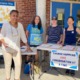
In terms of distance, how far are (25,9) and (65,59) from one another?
124 inches

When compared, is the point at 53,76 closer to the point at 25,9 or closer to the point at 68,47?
the point at 68,47

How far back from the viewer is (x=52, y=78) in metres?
6.83

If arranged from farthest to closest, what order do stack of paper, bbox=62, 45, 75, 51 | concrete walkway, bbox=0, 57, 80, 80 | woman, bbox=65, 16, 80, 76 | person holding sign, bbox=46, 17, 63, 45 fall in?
person holding sign, bbox=46, 17, 63, 45 → concrete walkway, bbox=0, 57, 80, 80 → woman, bbox=65, 16, 80, 76 → stack of paper, bbox=62, 45, 75, 51

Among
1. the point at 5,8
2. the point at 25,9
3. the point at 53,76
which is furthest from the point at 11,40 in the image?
the point at 25,9

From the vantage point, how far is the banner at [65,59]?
20.1ft

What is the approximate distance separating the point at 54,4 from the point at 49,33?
2.51 m

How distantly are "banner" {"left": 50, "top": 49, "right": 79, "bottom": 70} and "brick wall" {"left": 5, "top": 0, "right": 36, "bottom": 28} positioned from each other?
2.77 m

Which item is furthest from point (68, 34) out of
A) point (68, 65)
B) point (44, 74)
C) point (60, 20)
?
point (60, 20)

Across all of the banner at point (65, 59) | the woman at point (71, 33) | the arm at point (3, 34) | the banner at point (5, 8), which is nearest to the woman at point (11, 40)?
the arm at point (3, 34)

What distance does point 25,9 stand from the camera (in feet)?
28.6

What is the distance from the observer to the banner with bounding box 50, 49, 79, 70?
6.13m

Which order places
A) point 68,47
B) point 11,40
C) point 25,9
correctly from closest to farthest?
point 11,40, point 68,47, point 25,9

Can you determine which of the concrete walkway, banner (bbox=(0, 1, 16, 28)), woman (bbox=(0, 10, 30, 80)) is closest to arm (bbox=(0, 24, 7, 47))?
woman (bbox=(0, 10, 30, 80))

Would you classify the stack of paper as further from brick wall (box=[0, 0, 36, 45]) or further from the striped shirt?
brick wall (box=[0, 0, 36, 45])
